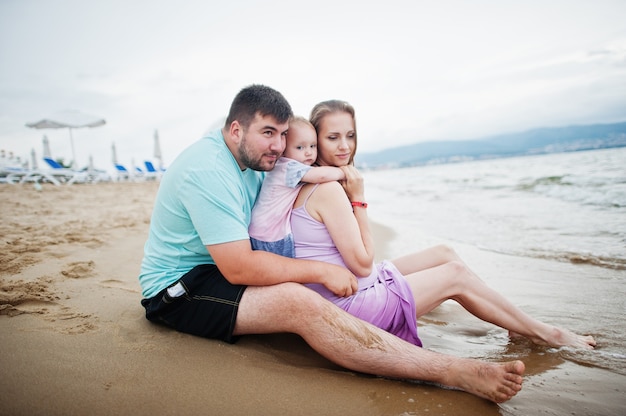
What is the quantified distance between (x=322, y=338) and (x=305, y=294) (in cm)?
26

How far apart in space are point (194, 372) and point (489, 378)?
1.53 meters

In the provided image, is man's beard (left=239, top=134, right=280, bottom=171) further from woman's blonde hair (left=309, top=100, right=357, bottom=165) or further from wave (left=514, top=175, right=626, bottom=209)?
Answer: wave (left=514, top=175, right=626, bottom=209)

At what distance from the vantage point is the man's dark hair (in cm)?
234

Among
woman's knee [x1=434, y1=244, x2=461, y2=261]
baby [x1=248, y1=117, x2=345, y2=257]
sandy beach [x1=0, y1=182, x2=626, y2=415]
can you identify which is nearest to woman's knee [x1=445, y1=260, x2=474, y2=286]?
woman's knee [x1=434, y1=244, x2=461, y2=261]

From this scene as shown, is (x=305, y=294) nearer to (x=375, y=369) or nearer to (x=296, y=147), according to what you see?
(x=375, y=369)

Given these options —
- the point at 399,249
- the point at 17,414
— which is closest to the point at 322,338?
the point at 17,414

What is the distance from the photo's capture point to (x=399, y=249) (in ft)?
19.3

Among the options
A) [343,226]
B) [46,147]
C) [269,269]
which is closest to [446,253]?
[343,226]

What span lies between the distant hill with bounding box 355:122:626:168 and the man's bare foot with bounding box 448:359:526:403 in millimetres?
57188

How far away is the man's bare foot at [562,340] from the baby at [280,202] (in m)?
1.82

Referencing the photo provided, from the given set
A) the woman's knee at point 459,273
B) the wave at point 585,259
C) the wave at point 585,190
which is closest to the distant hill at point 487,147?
the wave at point 585,190

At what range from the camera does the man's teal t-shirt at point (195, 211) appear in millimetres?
2020

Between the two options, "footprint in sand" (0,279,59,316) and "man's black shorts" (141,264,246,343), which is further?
"footprint in sand" (0,279,59,316)

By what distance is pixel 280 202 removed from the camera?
2355 millimetres
